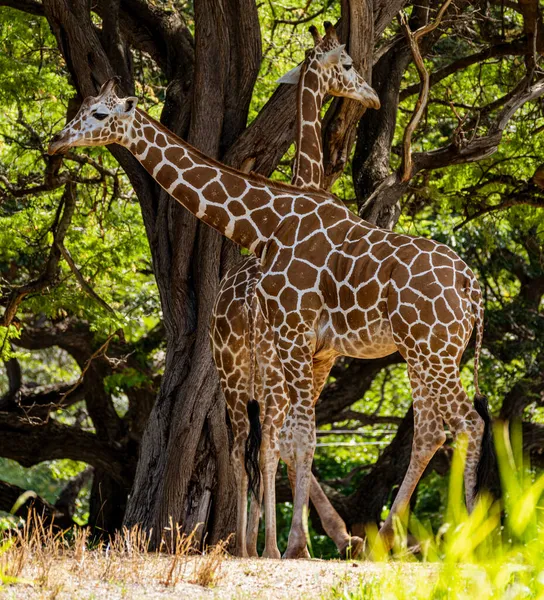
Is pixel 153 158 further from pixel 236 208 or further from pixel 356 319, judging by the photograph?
pixel 356 319

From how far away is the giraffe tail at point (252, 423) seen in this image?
24.3 ft

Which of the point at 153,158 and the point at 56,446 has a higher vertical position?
the point at 153,158

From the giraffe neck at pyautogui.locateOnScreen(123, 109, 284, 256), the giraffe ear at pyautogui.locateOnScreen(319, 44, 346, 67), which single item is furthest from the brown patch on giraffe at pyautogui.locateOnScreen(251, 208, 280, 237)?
the giraffe ear at pyautogui.locateOnScreen(319, 44, 346, 67)

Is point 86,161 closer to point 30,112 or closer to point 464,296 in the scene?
point 30,112

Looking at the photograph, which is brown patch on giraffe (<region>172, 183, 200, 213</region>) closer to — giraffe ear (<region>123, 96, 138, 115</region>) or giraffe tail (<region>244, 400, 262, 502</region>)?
giraffe ear (<region>123, 96, 138, 115</region>)

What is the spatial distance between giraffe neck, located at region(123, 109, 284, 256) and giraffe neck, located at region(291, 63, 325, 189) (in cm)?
49

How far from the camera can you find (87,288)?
10414mm

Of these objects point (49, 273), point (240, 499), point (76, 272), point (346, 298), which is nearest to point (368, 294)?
point (346, 298)

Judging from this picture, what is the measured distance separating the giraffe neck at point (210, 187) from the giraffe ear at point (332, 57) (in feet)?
4.18

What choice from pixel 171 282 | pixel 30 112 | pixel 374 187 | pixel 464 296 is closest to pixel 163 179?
pixel 171 282

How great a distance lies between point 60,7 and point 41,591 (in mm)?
5873

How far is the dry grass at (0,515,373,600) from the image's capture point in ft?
18.1

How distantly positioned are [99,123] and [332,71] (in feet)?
6.63

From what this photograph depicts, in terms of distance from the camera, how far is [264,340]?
795cm
